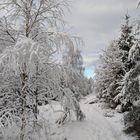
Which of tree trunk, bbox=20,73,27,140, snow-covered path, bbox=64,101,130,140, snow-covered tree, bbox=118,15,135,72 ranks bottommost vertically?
snow-covered path, bbox=64,101,130,140

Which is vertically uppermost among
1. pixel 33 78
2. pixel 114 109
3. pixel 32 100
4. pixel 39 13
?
pixel 39 13

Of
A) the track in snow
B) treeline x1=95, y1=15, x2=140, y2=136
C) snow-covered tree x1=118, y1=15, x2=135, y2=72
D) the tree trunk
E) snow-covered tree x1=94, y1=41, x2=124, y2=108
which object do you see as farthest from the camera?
snow-covered tree x1=94, y1=41, x2=124, y2=108

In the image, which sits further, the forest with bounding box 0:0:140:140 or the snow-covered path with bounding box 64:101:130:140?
the snow-covered path with bounding box 64:101:130:140

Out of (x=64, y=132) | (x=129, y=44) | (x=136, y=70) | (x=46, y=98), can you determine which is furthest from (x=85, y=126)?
(x=129, y=44)

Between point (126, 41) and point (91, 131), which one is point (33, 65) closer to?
point (91, 131)

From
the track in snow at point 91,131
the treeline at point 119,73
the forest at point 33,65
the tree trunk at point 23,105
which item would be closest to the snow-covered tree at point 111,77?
the treeline at point 119,73

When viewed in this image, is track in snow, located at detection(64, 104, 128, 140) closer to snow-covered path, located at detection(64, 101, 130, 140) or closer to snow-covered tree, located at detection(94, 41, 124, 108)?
snow-covered path, located at detection(64, 101, 130, 140)

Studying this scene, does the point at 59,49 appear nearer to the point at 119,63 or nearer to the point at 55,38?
the point at 55,38

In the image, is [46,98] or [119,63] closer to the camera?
[46,98]

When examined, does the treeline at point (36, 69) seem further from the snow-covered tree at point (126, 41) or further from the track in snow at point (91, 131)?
the snow-covered tree at point (126, 41)

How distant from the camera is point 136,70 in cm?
1313

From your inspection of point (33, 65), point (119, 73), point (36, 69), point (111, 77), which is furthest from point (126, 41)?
point (33, 65)

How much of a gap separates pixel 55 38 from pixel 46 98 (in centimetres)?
191

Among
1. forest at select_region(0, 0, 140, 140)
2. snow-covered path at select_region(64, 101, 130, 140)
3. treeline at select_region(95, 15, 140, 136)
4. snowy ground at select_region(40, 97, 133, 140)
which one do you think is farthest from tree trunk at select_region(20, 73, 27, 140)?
treeline at select_region(95, 15, 140, 136)
